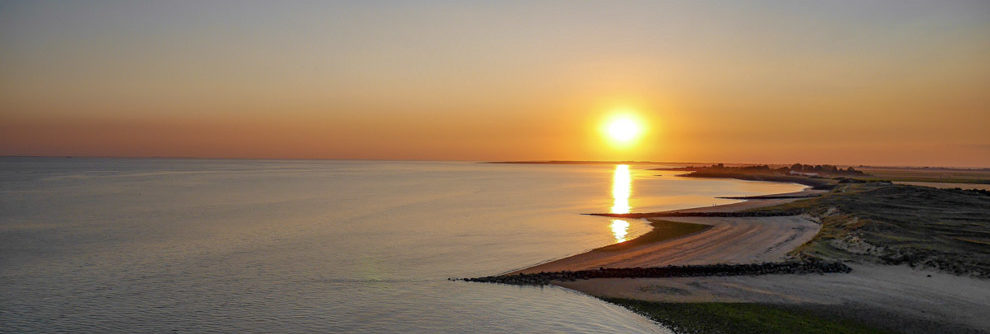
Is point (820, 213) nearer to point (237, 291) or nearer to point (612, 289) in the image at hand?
point (612, 289)

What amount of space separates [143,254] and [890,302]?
41533mm

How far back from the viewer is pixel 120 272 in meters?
29.9

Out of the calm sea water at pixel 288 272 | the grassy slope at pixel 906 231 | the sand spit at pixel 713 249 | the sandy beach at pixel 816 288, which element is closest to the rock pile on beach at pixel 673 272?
the sandy beach at pixel 816 288

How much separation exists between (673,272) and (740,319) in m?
7.31

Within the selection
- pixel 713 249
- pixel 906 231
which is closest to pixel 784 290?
pixel 713 249

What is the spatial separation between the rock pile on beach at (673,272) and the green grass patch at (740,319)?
16.2 feet

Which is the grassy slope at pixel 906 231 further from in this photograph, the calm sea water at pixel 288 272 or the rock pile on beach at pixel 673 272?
the calm sea water at pixel 288 272

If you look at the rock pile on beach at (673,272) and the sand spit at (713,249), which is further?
the sand spit at (713,249)

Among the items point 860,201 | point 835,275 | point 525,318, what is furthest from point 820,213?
point 525,318

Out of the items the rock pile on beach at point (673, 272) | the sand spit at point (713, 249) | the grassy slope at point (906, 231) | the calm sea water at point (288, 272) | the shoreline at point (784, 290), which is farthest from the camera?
the sand spit at point (713, 249)

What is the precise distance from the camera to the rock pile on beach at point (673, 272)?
2795cm

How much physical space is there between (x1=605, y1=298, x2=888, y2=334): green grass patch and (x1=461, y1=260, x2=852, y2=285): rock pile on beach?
4948 mm

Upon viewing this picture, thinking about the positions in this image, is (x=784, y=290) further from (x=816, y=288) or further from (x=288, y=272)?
(x=288, y=272)

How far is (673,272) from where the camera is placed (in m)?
28.2
